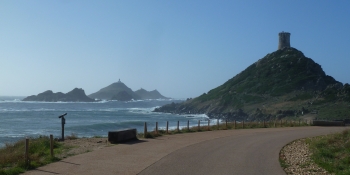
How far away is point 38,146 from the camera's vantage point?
56.7ft

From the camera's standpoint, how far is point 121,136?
64.9ft

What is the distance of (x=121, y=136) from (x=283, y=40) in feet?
403

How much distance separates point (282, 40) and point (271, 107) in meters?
56.9

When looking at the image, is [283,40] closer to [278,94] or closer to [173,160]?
[278,94]

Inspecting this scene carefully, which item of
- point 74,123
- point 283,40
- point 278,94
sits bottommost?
point 74,123

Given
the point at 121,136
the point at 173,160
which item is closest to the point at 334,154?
the point at 173,160

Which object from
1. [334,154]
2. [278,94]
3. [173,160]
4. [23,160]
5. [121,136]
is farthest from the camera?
[278,94]

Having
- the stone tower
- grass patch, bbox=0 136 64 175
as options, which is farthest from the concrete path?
the stone tower

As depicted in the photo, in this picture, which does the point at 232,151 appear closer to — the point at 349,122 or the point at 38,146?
the point at 38,146

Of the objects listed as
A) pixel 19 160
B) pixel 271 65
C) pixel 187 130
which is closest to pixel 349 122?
pixel 187 130

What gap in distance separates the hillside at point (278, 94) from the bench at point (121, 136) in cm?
4541

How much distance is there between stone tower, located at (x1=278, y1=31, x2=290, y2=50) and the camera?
132m

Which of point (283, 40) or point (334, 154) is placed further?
point (283, 40)

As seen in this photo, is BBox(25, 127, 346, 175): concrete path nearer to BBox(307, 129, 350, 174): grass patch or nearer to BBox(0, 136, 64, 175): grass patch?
BBox(0, 136, 64, 175): grass patch
